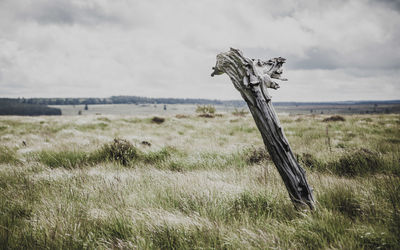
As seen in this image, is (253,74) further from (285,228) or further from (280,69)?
(285,228)

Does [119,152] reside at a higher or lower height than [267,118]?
lower

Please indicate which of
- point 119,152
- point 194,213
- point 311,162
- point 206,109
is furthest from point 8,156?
point 206,109

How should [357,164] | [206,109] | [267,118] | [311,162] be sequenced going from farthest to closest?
1. [206,109]
2. [311,162]
3. [357,164]
4. [267,118]

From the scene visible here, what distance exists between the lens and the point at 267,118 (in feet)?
6.65

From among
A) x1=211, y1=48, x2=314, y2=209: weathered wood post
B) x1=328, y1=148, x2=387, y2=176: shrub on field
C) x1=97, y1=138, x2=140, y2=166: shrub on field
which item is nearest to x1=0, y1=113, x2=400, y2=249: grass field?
x1=328, y1=148, x2=387, y2=176: shrub on field

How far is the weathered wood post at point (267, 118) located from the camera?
203cm

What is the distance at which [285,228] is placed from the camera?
1.90m

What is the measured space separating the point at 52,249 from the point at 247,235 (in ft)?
6.03

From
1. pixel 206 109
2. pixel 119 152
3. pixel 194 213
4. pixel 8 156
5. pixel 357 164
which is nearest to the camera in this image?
pixel 194 213

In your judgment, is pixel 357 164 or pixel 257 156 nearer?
pixel 357 164

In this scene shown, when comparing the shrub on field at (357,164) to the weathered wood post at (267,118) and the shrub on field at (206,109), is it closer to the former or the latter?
the weathered wood post at (267,118)

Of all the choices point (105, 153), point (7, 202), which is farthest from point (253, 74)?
point (105, 153)

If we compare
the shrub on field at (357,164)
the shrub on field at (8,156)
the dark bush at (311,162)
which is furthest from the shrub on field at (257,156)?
the shrub on field at (8,156)

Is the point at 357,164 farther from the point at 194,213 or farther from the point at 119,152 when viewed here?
the point at 119,152
